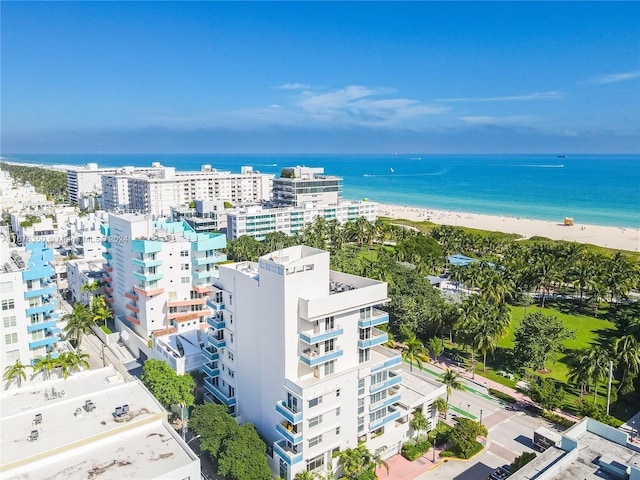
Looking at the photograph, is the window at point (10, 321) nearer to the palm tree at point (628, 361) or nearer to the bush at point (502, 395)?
the bush at point (502, 395)

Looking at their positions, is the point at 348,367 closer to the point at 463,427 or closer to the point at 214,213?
the point at 463,427

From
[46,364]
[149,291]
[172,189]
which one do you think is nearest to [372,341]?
[46,364]

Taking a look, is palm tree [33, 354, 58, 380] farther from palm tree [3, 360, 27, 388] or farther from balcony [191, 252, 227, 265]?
balcony [191, 252, 227, 265]

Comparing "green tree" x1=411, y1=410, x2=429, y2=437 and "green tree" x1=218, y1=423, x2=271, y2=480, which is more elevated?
"green tree" x1=218, y1=423, x2=271, y2=480

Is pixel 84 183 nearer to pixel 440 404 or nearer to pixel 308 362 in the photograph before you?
pixel 308 362

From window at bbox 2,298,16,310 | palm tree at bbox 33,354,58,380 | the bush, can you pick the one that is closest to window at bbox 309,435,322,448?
the bush

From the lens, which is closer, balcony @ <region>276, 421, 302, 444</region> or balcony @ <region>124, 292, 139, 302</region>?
balcony @ <region>276, 421, 302, 444</region>

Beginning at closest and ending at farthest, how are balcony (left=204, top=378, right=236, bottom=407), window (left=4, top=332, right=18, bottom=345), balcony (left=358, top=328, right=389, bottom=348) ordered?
balcony (left=358, top=328, right=389, bottom=348) → balcony (left=204, top=378, right=236, bottom=407) → window (left=4, top=332, right=18, bottom=345)

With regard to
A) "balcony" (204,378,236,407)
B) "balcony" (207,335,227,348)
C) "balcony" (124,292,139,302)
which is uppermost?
"balcony" (207,335,227,348)
